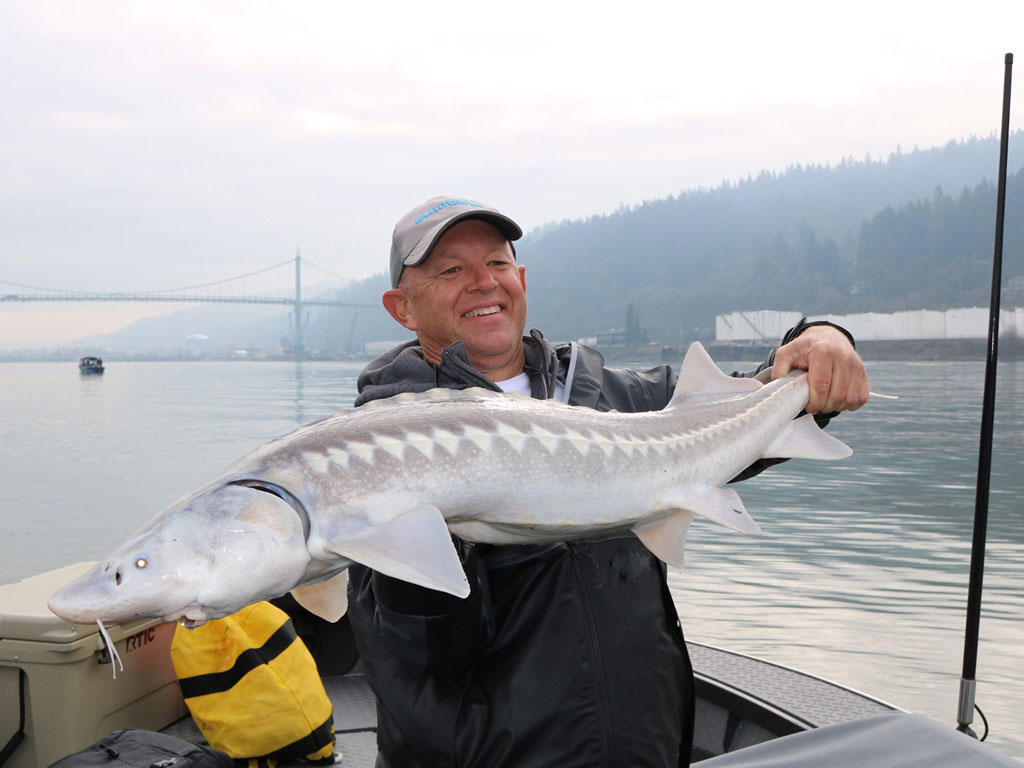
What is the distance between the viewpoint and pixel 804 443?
5.42 ft

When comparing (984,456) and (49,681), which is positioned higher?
(984,456)

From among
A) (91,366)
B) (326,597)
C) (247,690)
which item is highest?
(326,597)

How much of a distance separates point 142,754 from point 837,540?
311 inches

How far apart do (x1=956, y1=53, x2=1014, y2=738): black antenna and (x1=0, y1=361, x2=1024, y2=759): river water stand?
6.30 ft

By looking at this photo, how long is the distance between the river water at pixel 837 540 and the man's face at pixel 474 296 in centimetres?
81

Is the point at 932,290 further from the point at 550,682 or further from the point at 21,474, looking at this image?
the point at 550,682

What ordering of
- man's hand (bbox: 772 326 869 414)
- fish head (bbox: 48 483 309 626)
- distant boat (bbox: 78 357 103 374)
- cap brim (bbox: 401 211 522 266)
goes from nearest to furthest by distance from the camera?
fish head (bbox: 48 483 309 626), man's hand (bbox: 772 326 869 414), cap brim (bbox: 401 211 522 266), distant boat (bbox: 78 357 103 374)

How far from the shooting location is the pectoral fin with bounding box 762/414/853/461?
5.35 feet

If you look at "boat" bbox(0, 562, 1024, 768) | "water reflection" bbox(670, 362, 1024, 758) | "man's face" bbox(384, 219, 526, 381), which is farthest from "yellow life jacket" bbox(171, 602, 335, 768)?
"water reflection" bbox(670, 362, 1024, 758)

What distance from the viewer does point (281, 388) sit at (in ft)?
139

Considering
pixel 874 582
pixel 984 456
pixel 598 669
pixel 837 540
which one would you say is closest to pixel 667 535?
pixel 598 669

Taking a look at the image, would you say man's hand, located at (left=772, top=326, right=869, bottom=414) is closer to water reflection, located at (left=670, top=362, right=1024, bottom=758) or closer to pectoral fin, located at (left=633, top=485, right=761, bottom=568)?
pectoral fin, located at (left=633, top=485, right=761, bottom=568)

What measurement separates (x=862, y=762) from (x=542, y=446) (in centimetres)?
106

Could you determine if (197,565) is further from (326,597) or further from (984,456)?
(984,456)
